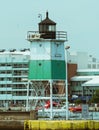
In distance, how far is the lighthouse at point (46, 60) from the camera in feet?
227

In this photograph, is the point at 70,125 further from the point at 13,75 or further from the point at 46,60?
the point at 13,75

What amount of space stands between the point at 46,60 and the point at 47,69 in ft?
3.22

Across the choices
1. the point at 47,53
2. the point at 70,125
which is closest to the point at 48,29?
the point at 47,53

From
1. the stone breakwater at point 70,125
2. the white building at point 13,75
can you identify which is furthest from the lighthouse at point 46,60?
the white building at point 13,75

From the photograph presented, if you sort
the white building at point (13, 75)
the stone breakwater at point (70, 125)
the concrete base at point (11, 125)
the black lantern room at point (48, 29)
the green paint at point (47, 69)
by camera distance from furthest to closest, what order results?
1. the white building at point (13, 75)
2. the black lantern room at point (48, 29)
3. the green paint at point (47, 69)
4. the concrete base at point (11, 125)
5. the stone breakwater at point (70, 125)

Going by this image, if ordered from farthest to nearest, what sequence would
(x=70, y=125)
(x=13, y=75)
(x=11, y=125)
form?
(x=13, y=75)
(x=11, y=125)
(x=70, y=125)

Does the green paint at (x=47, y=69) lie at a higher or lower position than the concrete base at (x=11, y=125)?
higher

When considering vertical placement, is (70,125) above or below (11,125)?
above

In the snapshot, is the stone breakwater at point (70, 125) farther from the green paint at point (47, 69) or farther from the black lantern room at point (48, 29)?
the black lantern room at point (48, 29)

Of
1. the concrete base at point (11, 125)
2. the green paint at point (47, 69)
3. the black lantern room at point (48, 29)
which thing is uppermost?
the black lantern room at point (48, 29)

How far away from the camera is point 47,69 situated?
228ft

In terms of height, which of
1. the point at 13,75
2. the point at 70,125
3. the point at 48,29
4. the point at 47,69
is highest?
the point at 48,29

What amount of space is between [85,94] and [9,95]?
23.9 metres

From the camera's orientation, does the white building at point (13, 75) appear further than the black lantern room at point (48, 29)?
Yes
